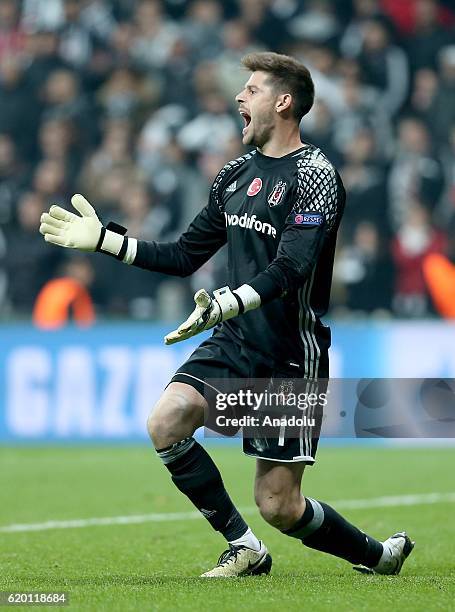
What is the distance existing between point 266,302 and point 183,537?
254 centimetres

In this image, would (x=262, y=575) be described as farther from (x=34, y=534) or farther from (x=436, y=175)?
(x=436, y=175)

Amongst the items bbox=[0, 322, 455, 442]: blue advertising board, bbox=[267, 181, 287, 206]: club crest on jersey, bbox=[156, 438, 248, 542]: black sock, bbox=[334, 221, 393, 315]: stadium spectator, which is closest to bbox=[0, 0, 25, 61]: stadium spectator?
bbox=[0, 322, 455, 442]: blue advertising board

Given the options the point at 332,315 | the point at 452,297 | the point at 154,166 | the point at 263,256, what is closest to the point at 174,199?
the point at 154,166

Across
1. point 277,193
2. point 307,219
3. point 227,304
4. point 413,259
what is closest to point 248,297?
point 227,304

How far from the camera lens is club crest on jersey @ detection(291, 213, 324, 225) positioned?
5.78m

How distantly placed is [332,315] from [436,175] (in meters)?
2.22

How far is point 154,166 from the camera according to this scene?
15.4 m

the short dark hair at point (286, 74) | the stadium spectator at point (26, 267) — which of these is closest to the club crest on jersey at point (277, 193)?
the short dark hair at point (286, 74)

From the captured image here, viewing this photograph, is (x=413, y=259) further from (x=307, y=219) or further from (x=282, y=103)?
(x=307, y=219)

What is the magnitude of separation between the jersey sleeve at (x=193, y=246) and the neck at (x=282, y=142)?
27cm

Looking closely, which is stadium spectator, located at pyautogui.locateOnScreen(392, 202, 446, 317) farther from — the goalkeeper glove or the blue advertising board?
the goalkeeper glove

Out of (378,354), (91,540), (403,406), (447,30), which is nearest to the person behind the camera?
(91,540)

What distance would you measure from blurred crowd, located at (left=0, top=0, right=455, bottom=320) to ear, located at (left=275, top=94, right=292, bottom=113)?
7485 millimetres

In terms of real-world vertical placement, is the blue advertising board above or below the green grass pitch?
above
